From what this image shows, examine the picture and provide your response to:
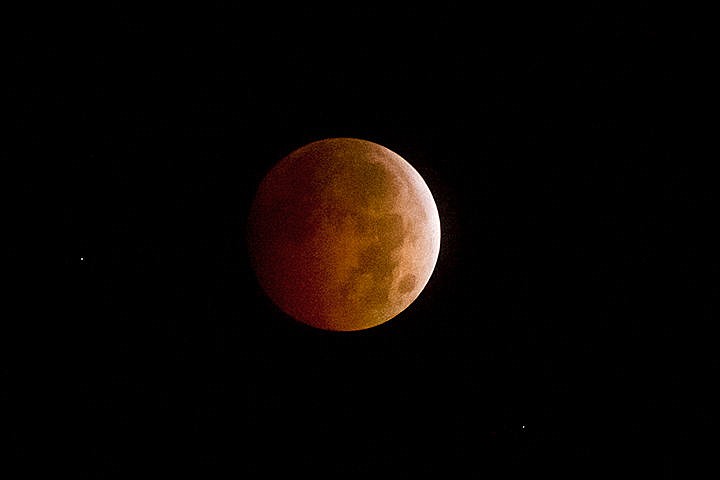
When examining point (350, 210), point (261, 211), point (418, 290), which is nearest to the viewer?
point (350, 210)

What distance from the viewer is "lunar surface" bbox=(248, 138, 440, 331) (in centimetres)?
399

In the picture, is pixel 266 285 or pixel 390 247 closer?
pixel 390 247

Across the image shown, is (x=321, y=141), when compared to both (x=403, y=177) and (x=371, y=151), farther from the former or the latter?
(x=403, y=177)

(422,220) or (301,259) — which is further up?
(422,220)

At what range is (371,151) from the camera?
14.3 ft

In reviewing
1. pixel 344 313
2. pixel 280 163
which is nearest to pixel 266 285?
pixel 344 313

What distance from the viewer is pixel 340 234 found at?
396cm

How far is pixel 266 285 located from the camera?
448 cm

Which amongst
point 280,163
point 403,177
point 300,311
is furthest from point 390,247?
point 280,163

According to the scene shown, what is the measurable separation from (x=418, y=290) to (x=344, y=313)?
732 mm

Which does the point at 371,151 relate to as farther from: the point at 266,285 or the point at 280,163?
the point at 266,285

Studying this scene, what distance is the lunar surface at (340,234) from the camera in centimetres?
399

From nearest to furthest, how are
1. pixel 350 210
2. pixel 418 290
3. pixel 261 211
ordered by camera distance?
pixel 350 210 → pixel 261 211 → pixel 418 290

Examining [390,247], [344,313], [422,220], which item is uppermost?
[422,220]
